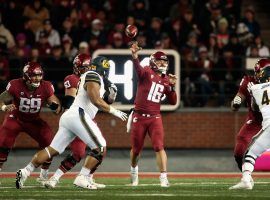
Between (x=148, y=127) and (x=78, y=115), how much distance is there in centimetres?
136

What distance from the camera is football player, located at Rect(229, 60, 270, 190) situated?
38.2ft

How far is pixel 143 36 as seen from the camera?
1748 cm

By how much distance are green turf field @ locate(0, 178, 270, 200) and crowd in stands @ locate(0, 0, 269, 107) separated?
411cm

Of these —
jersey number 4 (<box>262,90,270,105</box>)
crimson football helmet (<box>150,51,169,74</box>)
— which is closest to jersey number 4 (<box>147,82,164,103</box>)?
crimson football helmet (<box>150,51,169,74</box>)

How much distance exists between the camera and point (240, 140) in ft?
42.7

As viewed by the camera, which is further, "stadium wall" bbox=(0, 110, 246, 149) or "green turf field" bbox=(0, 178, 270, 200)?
"stadium wall" bbox=(0, 110, 246, 149)

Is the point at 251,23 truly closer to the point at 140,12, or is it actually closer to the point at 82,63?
the point at 140,12

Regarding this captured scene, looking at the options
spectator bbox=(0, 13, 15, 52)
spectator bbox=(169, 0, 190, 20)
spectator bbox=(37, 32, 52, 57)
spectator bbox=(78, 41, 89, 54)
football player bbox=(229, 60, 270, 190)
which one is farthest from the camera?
spectator bbox=(169, 0, 190, 20)

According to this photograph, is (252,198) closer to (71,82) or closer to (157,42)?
(71,82)

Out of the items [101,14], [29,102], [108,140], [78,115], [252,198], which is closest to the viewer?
[252,198]

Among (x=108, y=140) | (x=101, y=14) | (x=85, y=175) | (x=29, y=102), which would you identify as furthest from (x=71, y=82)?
(x=101, y=14)

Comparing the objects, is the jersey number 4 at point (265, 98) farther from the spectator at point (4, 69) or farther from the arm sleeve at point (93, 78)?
the spectator at point (4, 69)

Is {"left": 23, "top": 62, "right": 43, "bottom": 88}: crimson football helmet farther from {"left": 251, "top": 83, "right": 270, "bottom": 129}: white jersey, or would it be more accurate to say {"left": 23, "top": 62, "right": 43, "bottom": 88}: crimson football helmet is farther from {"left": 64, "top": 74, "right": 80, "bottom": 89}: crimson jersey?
{"left": 251, "top": 83, "right": 270, "bottom": 129}: white jersey

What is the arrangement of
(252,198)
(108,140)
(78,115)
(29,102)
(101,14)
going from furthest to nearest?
(101,14) < (108,140) < (29,102) < (78,115) < (252,198)
